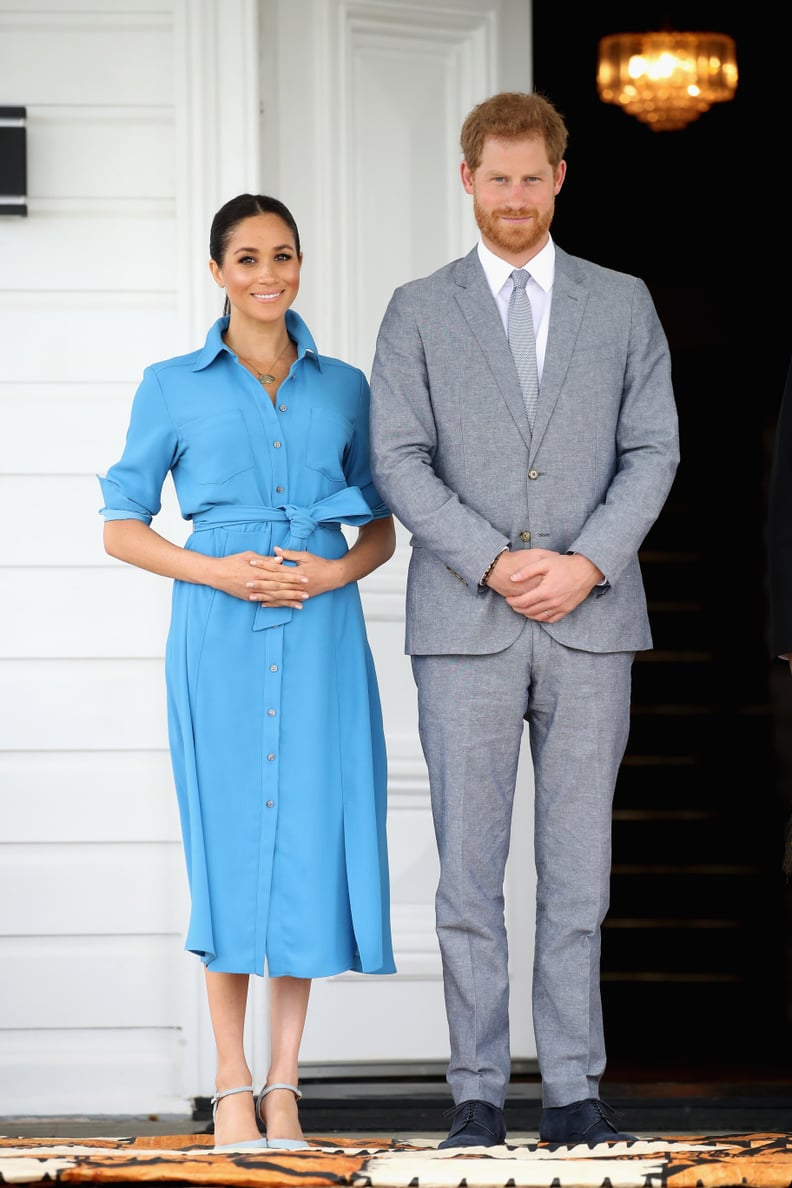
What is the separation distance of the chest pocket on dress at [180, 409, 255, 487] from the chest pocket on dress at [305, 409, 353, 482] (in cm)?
11

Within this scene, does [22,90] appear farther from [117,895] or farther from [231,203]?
[117,895]

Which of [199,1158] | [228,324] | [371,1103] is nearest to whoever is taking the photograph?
[199,1158]

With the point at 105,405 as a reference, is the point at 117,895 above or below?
below

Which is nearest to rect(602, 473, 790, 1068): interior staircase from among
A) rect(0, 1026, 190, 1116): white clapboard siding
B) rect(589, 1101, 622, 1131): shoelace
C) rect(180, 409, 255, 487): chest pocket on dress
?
rect(0, 1026, 190, 1116): white clapboard siding

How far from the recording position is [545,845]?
102 inches

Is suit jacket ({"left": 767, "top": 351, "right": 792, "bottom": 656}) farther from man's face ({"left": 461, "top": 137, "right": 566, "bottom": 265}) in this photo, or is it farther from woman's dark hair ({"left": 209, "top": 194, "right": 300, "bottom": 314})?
woman's dark hair ({"left": 209, "top": 194, "right": 300, "bottom": 314})

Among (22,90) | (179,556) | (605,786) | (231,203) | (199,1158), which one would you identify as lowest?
(199,1158)

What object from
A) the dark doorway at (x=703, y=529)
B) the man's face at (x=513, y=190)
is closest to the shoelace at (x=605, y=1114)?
the man's face at (x=513, y=190)

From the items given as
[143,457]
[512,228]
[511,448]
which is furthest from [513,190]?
[143,457]

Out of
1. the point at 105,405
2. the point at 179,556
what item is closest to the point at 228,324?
the point at 179,556

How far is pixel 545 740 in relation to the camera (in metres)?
2.59

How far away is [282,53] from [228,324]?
1.14m

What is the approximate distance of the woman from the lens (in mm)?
2580

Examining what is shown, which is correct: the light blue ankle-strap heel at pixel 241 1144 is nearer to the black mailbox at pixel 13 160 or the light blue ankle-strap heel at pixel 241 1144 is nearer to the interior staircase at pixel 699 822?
the interior staircase at pixel 699 822
